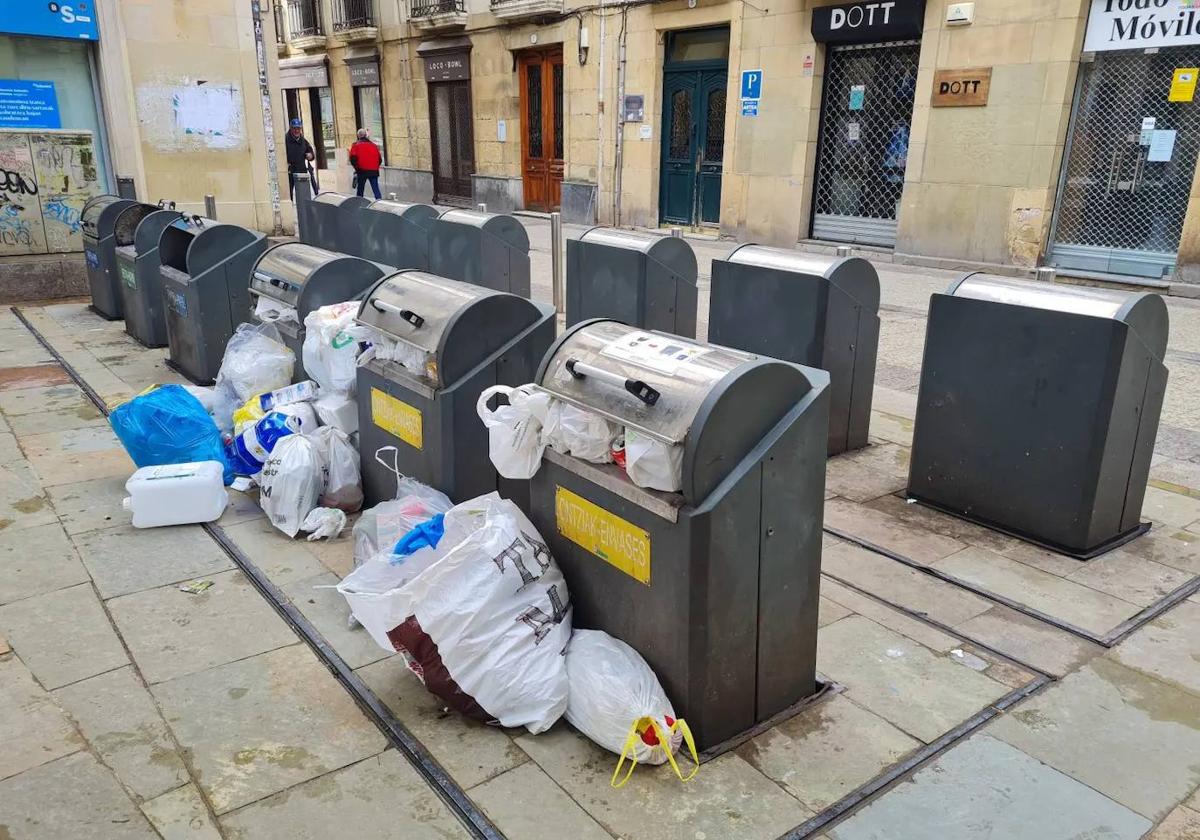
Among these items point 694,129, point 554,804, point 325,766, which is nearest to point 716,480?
point 554,804

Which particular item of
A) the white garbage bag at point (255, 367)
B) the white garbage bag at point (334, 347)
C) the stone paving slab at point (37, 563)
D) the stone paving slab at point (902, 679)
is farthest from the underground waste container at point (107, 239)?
the stone paving slab at point (902, 679)

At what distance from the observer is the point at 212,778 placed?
8.82 ft

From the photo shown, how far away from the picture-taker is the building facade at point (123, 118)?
974cm

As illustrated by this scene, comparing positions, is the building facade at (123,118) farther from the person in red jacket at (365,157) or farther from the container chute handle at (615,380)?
the container chute handle at (615,380)

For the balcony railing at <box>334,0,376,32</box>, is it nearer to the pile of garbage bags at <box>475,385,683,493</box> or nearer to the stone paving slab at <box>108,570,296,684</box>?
the stone paving slab at <box>108,570,296,684</box>

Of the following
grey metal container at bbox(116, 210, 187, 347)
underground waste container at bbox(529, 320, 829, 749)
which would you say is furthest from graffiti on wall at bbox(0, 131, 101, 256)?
underground waste container at bbox(529, 320, 829, 749)

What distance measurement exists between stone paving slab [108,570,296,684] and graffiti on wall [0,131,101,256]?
7820 mm

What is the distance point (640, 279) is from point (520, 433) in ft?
11.3

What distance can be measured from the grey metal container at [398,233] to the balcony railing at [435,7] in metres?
11.0

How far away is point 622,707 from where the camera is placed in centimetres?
272

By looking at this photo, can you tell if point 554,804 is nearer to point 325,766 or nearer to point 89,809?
point 325,766

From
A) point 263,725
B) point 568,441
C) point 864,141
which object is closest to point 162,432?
point 263,725

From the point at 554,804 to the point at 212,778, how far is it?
103cm

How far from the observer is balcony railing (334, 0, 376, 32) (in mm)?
21875
